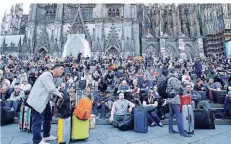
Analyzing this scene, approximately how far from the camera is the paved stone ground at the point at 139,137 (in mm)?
4676

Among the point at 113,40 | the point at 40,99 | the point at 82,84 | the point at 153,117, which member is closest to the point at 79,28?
the point at 113,40

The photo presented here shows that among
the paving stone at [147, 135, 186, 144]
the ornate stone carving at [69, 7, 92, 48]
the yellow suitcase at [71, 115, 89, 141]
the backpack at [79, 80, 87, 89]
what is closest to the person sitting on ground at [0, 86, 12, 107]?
the backpack at [79, 80, 87, 89]

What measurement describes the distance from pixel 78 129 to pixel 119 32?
1069 inches

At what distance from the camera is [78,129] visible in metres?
4.71

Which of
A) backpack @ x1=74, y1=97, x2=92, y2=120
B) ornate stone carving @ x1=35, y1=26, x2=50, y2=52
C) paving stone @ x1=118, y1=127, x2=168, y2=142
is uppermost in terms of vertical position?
ornate stone carving @ x1=35, y1=26, x2=50, y2=52

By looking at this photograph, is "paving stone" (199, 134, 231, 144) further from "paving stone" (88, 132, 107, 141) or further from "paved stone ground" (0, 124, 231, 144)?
"paving stone" (88, 132, 107, 141)

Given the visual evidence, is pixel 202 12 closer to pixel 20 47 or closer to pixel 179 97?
pixel 20 47

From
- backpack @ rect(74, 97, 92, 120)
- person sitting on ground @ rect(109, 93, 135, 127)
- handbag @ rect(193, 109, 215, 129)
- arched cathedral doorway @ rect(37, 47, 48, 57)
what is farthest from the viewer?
arched cathedral doorway @ rect(37, 47, 48, 57)

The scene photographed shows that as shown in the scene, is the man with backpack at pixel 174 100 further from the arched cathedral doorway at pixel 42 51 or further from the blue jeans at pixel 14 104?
the arched cathedral doorway at pixel 42 51

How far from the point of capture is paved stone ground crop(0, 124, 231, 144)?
4676 mm

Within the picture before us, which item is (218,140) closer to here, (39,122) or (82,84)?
(39,122)

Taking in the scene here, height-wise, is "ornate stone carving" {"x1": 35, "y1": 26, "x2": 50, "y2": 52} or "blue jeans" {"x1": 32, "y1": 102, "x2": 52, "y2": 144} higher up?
"ornate stone carving" {"x1": 35, "y1": 26, "x2": 50, "y2": 52}

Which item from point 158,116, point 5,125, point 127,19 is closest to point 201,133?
point 158,116

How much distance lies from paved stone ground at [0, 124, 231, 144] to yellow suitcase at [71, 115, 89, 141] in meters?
0.17
